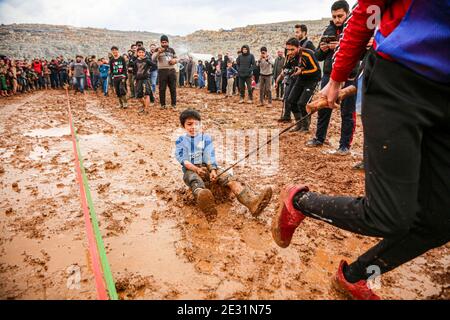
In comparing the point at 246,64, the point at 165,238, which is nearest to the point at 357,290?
the point at 165,238

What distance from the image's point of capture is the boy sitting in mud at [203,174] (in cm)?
258

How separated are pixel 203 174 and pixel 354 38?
6.60ft

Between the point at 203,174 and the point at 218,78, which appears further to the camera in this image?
the point at 218,78

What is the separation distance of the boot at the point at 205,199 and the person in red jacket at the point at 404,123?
1.35 meters

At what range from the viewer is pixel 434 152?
1217 mm

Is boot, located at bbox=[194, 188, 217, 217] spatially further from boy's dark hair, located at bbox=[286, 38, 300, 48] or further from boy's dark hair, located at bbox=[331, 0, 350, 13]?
boy's dark hair, located at bbox=[286, 38, 300, 48]

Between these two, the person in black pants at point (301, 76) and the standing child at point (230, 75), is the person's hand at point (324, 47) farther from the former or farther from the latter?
the standing child at point (230, 75)

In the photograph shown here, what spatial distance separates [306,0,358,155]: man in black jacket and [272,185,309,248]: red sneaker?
2821 mm

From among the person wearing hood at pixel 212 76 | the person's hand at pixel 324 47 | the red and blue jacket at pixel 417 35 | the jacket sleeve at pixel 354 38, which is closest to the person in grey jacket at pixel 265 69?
the person wearing hood at pixel 212 76

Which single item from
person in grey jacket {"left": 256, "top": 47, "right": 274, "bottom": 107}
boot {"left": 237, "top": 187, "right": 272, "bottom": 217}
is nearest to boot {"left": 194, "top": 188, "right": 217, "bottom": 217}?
boot {"left": 237, "top": 187, "right": 272, "bottom": 217}

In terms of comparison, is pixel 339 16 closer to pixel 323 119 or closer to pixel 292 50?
pixel 323 119

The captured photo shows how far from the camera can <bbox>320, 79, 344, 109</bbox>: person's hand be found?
162 cm

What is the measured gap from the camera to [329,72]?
176 inches
